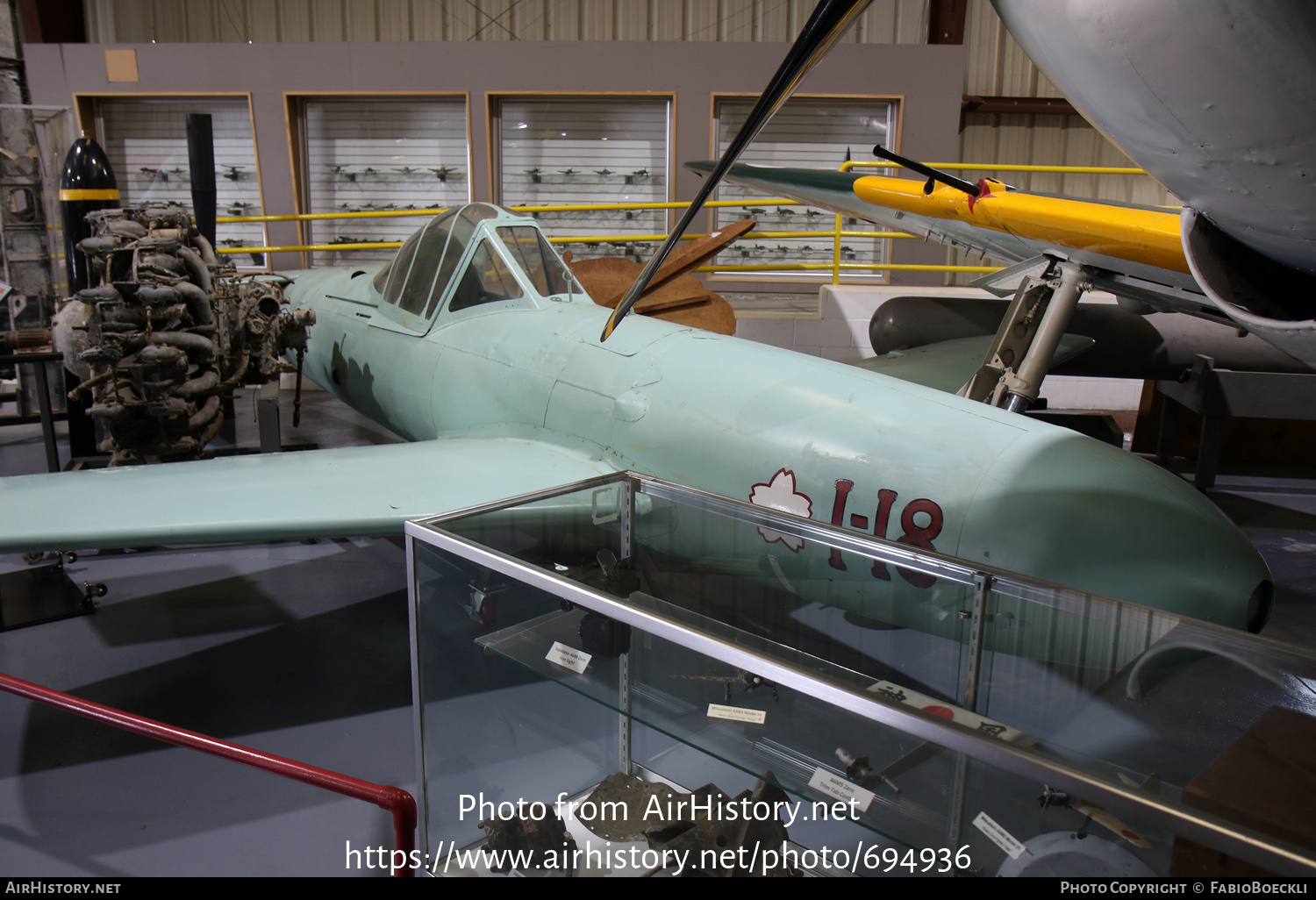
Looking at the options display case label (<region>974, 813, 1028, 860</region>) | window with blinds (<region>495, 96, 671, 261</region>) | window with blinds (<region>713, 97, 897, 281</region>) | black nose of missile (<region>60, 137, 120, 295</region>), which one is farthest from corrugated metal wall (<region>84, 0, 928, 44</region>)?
display case label (<region>974, 813, 1028, 860</region>)

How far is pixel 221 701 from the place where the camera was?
3.32m

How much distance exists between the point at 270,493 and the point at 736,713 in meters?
2.45

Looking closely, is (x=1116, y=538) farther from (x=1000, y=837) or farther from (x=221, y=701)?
(x=221, y=701)

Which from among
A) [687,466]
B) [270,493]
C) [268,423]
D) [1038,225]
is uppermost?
[1038,225]

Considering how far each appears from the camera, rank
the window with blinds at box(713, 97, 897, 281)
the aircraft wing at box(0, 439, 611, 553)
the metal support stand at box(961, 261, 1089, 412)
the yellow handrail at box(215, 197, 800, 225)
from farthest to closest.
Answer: the window with blinds at box(713, 97, 897, 281)
the yellow handrail at box(215, 197, 800, 225)
the metal support stand at box(961, 261, 1089, 412)
the aircraft wing at box(0, 439, 611, 553)

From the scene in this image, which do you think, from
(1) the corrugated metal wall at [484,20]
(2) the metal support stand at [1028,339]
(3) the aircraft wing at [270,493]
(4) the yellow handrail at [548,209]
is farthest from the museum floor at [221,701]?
(1) the corrugated metal wall at [484,20]

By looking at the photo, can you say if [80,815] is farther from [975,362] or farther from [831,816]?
[975,362]

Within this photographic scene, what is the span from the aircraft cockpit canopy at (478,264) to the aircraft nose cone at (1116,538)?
8.79ft

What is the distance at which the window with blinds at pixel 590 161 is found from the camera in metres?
10.6

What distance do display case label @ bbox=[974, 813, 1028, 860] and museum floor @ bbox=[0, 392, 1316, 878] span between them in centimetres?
192

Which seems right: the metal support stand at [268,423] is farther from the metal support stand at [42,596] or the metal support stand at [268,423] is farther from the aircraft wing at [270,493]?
the aircraft wing at [270,493]

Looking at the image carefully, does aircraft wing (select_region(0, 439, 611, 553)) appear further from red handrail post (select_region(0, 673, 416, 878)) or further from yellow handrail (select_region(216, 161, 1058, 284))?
yellow handrail (select_region(216, 161, 1058, 284))

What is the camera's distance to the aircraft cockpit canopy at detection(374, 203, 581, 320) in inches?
179

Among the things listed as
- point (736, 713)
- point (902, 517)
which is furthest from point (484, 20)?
point (736, 713)
